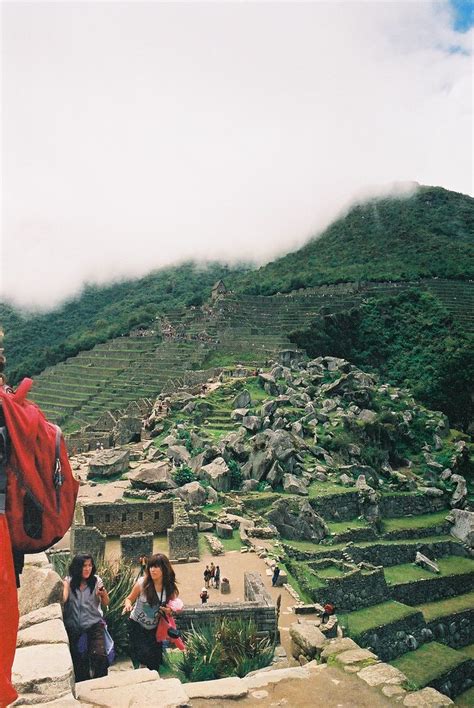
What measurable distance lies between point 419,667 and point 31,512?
42.9ft

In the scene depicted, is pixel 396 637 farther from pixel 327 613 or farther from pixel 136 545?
pixel 136 545

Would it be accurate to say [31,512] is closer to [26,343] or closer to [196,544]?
[196,544]

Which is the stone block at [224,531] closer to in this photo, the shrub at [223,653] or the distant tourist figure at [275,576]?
the distant tourist figure at [275,576]

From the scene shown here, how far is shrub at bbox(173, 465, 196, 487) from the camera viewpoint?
1833 centimetres

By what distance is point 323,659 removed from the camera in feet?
19.6

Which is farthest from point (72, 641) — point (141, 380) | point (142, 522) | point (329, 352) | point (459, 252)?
point (459, 252)

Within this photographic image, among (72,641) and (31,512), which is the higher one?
(31,512)

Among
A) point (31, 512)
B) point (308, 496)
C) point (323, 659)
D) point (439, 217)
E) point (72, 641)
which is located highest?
point (439, 217)

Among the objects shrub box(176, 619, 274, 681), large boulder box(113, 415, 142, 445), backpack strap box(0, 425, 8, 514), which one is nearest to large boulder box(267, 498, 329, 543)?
shrub box(176, 619, 274, 681)

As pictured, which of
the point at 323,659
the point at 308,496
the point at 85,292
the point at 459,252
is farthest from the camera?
the point at 85,292

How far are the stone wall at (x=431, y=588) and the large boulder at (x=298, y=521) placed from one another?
8.14 feet

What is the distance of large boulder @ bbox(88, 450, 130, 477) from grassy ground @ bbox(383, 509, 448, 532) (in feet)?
29.3

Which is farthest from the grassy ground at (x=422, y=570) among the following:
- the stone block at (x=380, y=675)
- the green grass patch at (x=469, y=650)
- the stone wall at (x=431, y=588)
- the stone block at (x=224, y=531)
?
the stone block at (x=380, y=675)

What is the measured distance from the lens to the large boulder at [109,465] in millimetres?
19891
